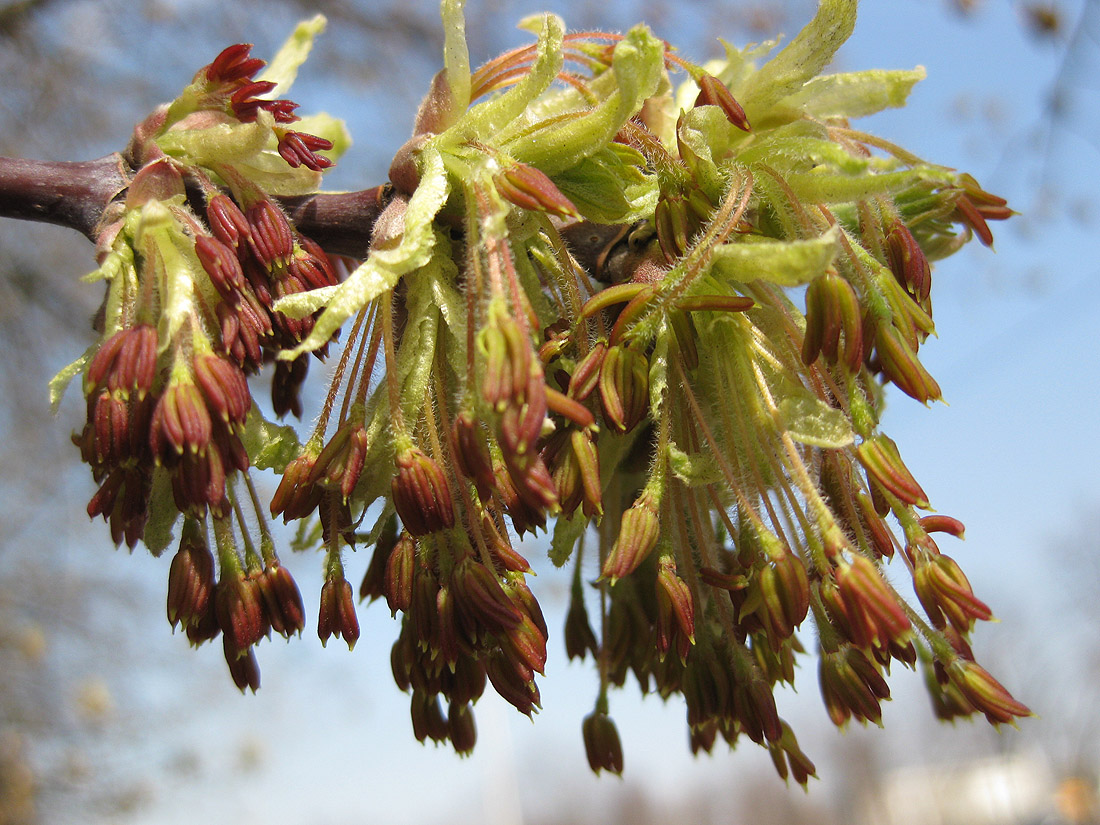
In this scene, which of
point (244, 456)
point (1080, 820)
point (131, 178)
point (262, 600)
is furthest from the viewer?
point (1080, 820)

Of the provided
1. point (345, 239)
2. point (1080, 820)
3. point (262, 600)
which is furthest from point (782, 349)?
point (1080, 820)

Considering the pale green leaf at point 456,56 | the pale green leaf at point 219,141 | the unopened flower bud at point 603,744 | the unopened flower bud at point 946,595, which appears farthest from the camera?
the unopened flower bud at point 603,744

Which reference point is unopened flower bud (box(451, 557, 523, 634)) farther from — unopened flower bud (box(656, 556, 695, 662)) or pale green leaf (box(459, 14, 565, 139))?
pale green leaf (box(459, 14, 565, 139))

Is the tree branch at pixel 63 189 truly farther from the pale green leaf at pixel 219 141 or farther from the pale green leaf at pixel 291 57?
the pale green leaf at pixel 291 57

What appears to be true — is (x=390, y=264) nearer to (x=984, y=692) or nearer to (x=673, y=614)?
(x=673, y=614)

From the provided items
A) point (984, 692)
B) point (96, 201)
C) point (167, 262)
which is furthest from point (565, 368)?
point (96, 201)

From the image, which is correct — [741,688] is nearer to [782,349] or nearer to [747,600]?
[747,600]

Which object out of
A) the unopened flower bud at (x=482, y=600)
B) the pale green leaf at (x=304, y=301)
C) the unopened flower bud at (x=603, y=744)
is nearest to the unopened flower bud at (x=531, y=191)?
the pale green leaf at (x=304, y=301)

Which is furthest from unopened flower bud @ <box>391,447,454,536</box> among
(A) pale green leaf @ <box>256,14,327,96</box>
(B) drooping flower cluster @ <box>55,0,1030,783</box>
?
(A) pale green leaf @ <box>256,14,327,96</box>
